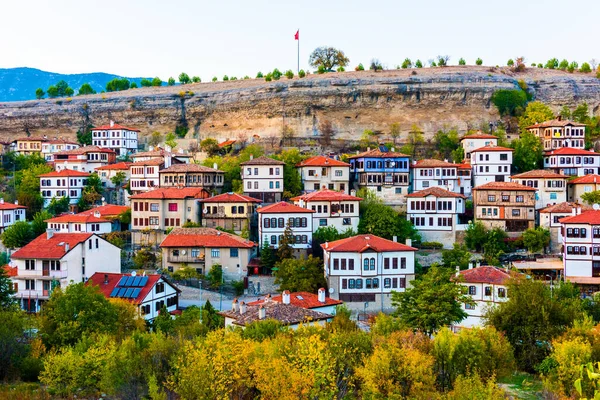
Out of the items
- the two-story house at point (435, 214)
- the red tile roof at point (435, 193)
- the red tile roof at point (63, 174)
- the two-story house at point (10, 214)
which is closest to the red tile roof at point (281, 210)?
the two-story house at point (435, 214)

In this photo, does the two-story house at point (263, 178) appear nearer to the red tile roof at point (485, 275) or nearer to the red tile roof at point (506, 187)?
Answer: the red tile roof at point (506, 187)

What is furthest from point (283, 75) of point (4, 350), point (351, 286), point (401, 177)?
point (4, 350)

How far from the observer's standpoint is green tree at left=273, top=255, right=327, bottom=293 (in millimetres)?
44469

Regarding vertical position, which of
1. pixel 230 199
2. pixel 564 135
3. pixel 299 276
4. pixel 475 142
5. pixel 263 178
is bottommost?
pixel 299 276

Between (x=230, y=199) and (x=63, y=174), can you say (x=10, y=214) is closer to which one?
(x=63, y=174)

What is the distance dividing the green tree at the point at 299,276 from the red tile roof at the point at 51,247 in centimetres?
1162

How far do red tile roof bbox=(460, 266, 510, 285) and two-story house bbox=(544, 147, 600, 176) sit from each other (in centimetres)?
2228

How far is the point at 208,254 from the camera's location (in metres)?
48.2

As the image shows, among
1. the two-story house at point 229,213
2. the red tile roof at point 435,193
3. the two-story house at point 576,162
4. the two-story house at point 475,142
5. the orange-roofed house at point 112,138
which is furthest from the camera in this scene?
the orange-roofed house at point 112,138

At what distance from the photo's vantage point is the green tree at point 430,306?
3547 cm

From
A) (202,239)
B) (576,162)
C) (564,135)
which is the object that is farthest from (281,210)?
(564,135)

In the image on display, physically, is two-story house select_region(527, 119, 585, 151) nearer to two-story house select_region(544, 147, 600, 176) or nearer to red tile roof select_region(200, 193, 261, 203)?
two-story house select_region(544, 147, 600, 176)

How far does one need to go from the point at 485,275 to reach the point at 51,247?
24.9 meters

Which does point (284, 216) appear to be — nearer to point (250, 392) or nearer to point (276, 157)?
point (276, 157)
